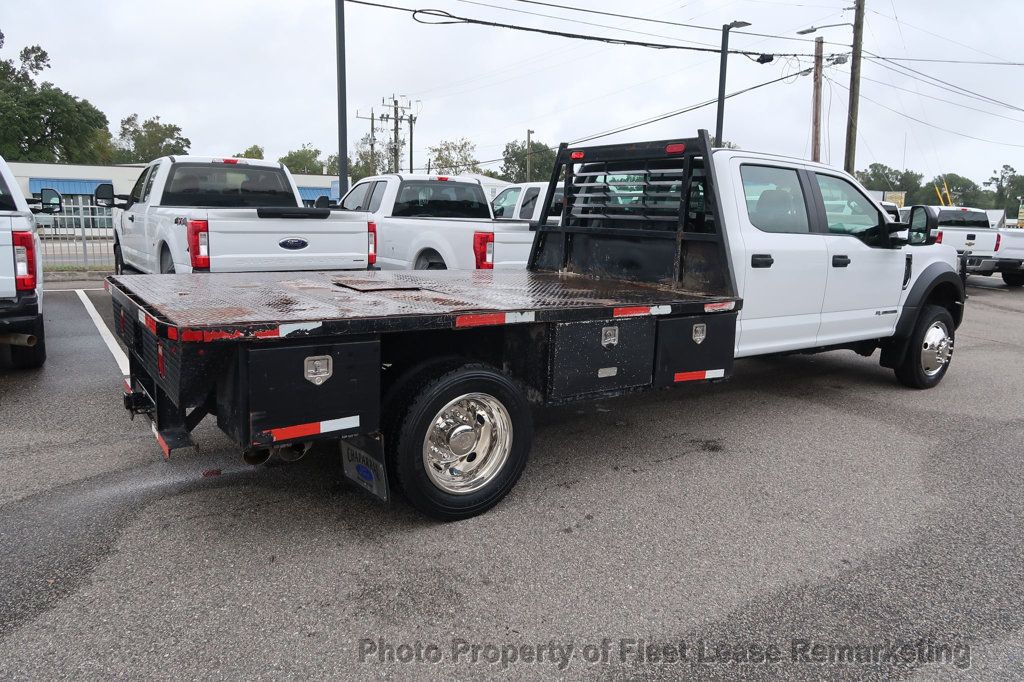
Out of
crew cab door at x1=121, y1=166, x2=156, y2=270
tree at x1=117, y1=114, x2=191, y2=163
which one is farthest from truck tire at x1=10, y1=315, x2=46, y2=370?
tree at x1=117, y1=114, x2=191, y2=163

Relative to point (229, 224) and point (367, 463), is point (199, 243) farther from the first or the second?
point (367, 463)

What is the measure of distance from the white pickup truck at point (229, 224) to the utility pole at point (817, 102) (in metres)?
25.1

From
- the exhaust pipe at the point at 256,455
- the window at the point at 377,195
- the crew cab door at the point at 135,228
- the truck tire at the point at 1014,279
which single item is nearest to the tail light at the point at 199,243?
the crew cab door at the point at 135,228

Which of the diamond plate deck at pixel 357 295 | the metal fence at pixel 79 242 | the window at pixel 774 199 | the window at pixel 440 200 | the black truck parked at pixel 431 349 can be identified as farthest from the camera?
the metal fence at pixel 79 242

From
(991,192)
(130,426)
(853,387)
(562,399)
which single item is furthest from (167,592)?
(991,192)

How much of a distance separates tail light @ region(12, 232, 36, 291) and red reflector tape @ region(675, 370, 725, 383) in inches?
202

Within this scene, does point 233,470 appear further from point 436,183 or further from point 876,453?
point 436,183

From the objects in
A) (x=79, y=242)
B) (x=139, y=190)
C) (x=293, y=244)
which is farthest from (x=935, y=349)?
(x=79, y=242)

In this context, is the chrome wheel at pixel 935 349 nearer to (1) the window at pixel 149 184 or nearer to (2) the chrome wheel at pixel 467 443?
(2) the chrome wheel at pixel 467 443

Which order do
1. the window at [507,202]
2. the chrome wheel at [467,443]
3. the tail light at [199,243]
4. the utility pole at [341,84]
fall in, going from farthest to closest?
the utility pole at [341,84], the window at [507,202], the tail light at [199,243], the chrome wheel at [467,443]

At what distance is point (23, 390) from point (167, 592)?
416 centimetres

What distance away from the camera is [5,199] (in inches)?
273

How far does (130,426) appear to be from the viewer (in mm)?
5613

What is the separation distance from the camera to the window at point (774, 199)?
231 inches
